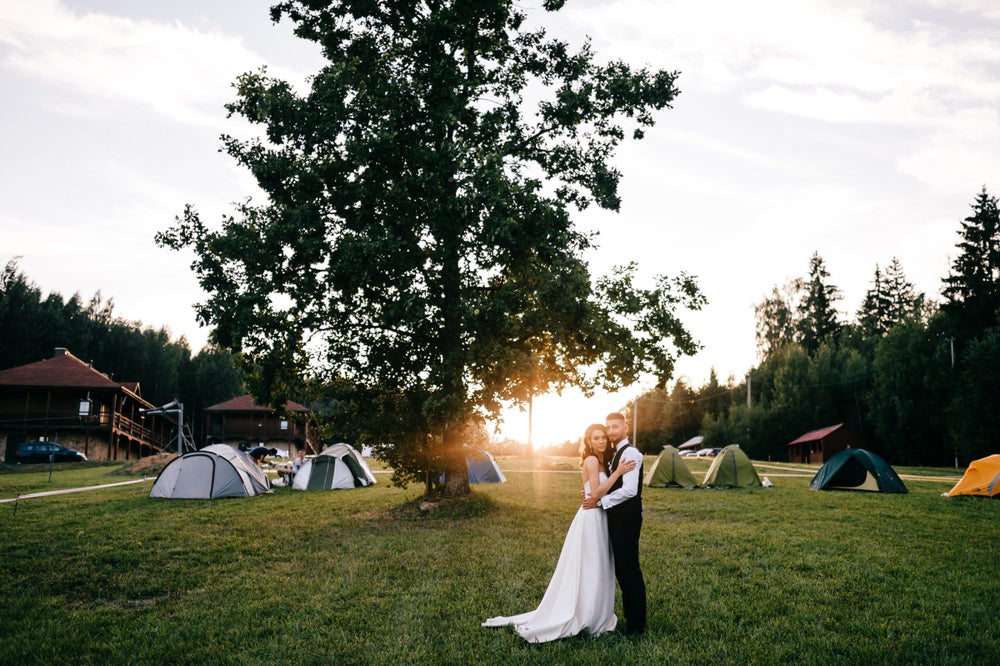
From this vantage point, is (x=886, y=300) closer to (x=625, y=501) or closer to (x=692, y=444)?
(x=692, y=444)

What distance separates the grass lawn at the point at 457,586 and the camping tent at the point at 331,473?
8.38 metres

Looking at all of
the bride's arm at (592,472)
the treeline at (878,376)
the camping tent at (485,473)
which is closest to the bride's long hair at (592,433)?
the bride's arm at (592,472)

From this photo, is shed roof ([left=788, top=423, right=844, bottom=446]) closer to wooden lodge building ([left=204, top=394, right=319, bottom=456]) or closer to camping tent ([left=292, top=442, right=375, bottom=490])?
camping tent ([left=292, top=442, right=375, bottom=490])

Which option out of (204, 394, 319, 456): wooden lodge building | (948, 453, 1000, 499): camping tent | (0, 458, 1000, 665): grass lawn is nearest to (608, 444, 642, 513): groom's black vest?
(0, 458, 1000, 665): grass lawn

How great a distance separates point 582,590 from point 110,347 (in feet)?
245

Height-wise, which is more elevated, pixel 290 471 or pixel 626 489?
pixel 626 489

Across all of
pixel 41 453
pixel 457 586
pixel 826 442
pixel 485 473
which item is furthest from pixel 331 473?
pixel 826 442

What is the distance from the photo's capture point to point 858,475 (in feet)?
69.5

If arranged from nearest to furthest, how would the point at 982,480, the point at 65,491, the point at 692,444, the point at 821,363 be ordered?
the point at 982,480 → the point at 65,491 → the point at 821,363 → the point at 692,444

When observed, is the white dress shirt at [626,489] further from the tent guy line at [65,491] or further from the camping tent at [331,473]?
the camping tent at [331,473]

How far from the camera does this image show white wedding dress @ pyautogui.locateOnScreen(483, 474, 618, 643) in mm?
6031

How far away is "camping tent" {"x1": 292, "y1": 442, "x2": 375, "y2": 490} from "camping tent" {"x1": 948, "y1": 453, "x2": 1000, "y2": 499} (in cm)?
2002

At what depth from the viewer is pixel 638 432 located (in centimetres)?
7744

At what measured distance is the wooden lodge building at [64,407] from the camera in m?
41.3
